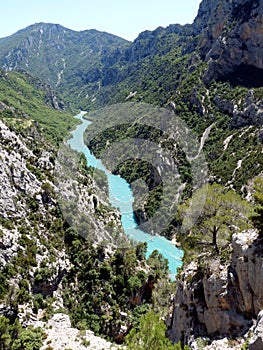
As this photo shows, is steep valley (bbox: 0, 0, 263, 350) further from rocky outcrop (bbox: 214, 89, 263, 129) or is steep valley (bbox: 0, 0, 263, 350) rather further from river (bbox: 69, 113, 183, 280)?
river (bbox: 69, 113, 183, 280)

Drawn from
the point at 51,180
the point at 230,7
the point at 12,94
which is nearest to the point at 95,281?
the point at 51,180

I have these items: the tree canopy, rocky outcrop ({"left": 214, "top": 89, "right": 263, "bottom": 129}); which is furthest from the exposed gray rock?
rocky outcrop ({"left": 214, "top": 89, "right": 263, "bottom": 129})

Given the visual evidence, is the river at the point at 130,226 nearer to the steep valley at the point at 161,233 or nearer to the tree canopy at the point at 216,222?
the steep valley at the point at 161,233

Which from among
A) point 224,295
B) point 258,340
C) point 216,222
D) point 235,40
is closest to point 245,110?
point 235,40

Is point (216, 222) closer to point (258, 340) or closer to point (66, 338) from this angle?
point (258, 340)

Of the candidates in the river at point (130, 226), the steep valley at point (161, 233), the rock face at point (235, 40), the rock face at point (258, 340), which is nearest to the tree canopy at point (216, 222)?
the steep valley at point (161, 233)

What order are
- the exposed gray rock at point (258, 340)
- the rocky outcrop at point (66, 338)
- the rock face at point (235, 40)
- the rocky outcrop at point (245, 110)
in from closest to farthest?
1. the exposed gray rock at point (258, 340)
2. the rocky outcrop at point (66, 338)
3. the rocky outcrop at point (245, 110)
4. the rock face at point (235, 40)
